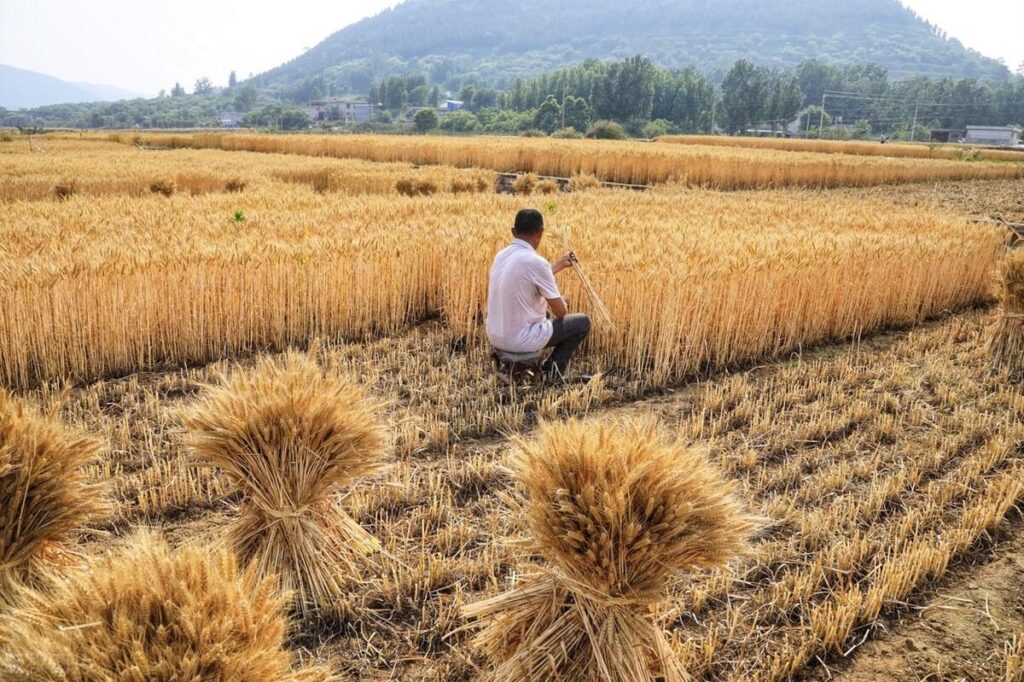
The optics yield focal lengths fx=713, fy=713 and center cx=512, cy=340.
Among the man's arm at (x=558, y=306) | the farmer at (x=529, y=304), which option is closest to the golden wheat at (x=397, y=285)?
the farmer at (x=529, y=304)

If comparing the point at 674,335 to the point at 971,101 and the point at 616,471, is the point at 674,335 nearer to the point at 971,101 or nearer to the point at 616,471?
the point at 616,471

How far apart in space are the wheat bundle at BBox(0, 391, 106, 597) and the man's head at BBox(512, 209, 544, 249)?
3.48m

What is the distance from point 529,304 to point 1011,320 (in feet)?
16.4

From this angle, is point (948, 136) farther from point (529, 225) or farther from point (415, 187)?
point (529, 225)

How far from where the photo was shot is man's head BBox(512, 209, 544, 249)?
5547 mm

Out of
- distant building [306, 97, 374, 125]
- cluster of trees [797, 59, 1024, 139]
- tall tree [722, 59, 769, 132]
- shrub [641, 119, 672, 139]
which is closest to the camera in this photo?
shrub [641, 119, 672, 139]

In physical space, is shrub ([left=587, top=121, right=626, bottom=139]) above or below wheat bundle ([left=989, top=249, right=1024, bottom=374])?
above

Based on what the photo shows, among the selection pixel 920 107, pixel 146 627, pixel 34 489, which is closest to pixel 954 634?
pixel 146 627

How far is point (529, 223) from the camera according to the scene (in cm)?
555

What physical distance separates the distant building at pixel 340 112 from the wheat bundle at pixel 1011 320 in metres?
156

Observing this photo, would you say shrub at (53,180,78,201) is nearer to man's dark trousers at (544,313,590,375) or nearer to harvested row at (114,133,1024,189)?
man's dark trousers at (544,313,590,375)

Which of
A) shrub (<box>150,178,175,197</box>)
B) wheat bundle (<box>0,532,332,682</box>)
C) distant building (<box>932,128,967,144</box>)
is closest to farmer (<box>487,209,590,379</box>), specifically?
wheat bundle (<box>0,532,332,682</box>)

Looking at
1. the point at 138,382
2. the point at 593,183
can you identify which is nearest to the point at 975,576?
the point at 138,382

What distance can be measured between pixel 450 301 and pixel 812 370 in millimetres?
3580
